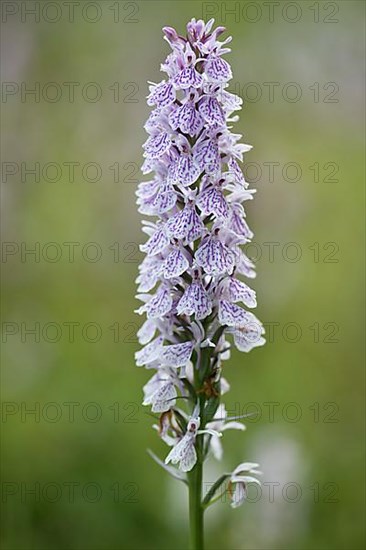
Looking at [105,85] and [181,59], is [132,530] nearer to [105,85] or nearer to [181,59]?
[181,59]

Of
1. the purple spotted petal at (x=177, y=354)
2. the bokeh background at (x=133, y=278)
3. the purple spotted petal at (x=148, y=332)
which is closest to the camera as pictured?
the purple spotted petal at (x=177, y=354)

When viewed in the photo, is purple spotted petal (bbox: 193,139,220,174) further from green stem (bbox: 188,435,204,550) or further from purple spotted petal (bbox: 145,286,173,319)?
green stem (bbox: 188,435,204,550)

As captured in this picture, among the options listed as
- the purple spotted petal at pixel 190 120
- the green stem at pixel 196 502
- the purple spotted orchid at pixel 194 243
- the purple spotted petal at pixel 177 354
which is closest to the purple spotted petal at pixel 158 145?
the purple spotted orchid at pixel 194 243

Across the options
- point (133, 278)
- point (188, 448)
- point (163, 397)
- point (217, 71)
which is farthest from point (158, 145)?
point (133, 278)

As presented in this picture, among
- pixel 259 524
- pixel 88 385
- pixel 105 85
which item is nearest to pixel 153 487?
pixel 259 524

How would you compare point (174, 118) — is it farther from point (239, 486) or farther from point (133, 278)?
point (133, 278)

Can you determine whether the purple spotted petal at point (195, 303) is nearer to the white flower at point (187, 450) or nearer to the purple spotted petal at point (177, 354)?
the purple spotted petal at point (177, 354)
